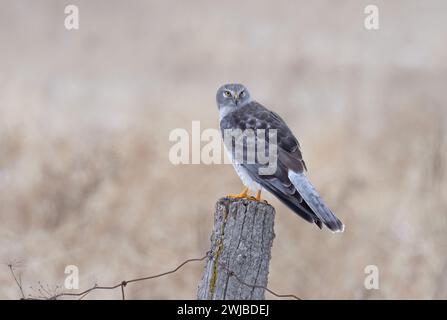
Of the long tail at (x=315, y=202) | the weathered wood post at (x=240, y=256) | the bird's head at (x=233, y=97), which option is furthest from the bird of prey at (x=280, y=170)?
the weathered wood post at (x=240, y=256)

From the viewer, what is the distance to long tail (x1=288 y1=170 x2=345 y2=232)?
521cm

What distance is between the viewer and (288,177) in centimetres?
559

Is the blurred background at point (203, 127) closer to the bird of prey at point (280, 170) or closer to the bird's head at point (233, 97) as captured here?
the bird's head at point (233, 97)

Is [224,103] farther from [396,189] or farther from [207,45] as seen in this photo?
[207,45]

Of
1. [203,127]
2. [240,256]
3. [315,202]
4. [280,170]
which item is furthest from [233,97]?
[203,127]

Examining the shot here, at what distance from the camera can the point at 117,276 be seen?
8398 millimetres

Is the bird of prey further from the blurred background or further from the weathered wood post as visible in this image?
the blurred background

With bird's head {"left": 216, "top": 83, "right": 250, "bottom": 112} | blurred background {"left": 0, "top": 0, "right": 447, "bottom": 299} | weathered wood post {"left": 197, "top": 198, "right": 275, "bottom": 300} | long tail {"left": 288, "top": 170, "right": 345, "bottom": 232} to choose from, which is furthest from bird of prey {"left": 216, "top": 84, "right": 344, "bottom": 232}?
blurred background {"left": 0, "top": 0, "right": 447, "bottom": 299}

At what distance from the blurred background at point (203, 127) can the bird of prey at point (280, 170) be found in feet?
7.43

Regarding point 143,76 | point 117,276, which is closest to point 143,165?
point 117,276

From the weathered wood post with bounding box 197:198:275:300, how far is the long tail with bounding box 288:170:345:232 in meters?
0.86

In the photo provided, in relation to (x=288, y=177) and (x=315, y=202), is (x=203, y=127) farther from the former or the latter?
(x=315, y=202)

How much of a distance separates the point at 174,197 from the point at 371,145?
128 inches

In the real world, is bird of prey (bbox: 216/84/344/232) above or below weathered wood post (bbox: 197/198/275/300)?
above
